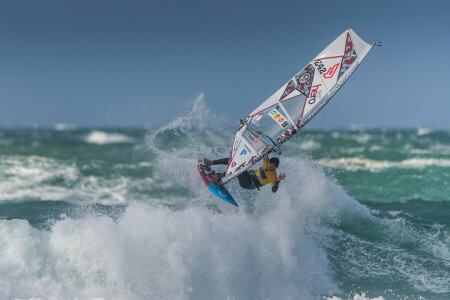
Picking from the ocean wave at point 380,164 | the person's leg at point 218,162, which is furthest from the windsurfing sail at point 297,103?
the ocean wave at point 380,164

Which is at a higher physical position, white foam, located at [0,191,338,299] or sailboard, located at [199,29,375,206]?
sailboard, located at [199,29,375,206]

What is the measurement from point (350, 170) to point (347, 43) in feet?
42.3

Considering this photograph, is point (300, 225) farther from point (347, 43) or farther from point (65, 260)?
point (65, 260)

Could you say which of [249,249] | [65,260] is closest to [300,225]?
[249,249]

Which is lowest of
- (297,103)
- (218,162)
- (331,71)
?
(218,162)

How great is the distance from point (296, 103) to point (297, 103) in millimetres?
18

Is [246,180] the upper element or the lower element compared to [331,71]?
lower

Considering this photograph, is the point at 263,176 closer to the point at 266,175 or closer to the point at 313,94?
the point at 266,175

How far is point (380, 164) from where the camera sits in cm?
2173

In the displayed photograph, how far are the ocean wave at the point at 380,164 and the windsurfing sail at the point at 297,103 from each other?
12.5m

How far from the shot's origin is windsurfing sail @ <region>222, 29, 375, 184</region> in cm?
832

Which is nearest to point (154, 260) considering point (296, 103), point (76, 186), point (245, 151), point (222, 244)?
point (222, 244)

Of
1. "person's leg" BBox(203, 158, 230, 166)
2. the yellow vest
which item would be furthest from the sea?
the yellow vest

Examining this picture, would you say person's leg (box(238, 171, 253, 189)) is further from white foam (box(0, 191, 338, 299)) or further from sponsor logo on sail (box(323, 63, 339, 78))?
sponsor logo on sail (box(323, 63, 339, 78))
